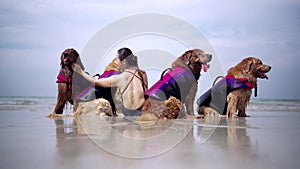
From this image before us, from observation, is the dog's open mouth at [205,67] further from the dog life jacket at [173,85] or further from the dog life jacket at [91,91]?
the dog life jacket at [91,91]

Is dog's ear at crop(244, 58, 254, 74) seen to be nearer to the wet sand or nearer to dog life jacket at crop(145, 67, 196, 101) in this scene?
dog life jacket at crop(145, 67, 196, 101)

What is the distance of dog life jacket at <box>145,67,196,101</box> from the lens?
611 centimetres

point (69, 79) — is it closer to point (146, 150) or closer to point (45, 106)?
point (146, 150)

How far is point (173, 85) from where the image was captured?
6262 millimetres

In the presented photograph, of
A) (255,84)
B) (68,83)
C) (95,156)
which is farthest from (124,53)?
(95,156)

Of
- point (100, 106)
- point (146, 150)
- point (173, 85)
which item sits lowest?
point (146, 150)

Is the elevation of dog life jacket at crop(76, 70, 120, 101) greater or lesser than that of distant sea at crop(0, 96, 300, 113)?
greater

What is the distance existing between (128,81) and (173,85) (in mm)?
885

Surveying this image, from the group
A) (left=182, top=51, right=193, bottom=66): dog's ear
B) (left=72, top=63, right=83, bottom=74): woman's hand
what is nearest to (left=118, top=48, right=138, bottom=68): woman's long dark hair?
(left=72, top=63, right=83, bottom=74): woman's hand

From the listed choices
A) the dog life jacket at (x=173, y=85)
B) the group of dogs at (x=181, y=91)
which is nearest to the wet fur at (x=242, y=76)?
the group of dogs at (x=181, y=91)

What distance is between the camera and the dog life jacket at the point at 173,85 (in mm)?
6113

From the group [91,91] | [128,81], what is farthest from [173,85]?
[91,91]

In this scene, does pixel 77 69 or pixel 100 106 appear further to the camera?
pixel 77 69

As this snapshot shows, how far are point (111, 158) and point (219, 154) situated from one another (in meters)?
0.97
